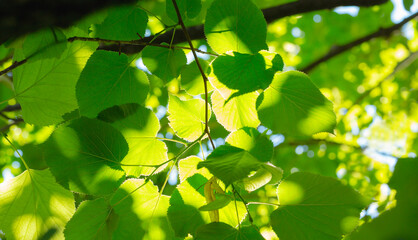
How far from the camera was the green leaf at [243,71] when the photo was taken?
60 centimetres

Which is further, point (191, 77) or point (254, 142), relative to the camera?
point (191, 77)

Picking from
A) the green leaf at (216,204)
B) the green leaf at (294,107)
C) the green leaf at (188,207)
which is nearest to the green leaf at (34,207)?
the green leaf at (188,207)

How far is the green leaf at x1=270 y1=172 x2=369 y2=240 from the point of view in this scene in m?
0.58

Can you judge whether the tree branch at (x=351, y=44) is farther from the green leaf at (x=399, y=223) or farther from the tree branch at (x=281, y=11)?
the green leaf at (x=399, y=223)

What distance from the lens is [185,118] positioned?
78 centimetres

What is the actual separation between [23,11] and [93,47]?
0.46 m

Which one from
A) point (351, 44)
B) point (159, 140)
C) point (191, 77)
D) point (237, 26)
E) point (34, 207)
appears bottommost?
point (351, 44)

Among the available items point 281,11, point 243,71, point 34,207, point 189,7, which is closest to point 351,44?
point 281,11

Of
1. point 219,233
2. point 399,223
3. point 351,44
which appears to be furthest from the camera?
point 351,44

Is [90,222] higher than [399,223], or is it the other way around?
[399,223]

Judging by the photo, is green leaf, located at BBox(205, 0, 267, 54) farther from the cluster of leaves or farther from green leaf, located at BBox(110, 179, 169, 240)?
green leaf, located at BBox(110, 179, 169, 240)

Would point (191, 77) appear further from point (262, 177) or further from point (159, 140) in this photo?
point (262, 177)

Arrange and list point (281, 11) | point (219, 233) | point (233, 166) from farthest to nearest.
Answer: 1. point (281, 11)
2. point (219, 233)
3. point (233, 166)

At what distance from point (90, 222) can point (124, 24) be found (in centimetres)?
43
